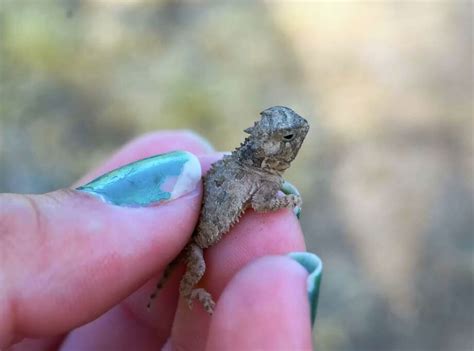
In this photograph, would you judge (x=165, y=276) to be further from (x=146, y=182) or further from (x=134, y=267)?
(x=146, y=182)

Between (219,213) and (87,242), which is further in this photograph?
(219,213)

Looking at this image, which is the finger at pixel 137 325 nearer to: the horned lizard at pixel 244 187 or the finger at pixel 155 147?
the horned lizard at pixel 244 187

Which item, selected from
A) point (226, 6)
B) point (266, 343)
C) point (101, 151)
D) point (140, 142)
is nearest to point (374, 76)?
point (226, 6)

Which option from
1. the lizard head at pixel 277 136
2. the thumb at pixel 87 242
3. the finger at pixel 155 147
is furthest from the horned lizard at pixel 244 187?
the finger at pixel 155 147

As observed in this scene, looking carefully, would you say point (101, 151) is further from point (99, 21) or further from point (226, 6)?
point (226, 6)

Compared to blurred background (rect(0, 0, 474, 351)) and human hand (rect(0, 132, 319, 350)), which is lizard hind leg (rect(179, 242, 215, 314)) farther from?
blurred background (rect(0, 0, 474, 351))

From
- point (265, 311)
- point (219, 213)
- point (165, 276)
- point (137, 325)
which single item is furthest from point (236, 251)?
point (137, 325)
